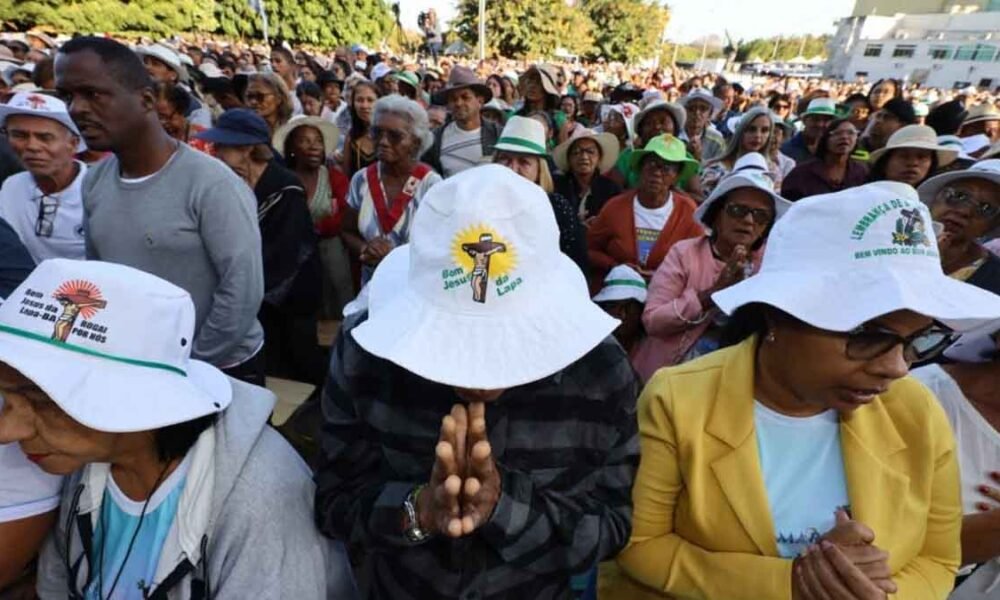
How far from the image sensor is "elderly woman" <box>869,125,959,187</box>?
3869 mm

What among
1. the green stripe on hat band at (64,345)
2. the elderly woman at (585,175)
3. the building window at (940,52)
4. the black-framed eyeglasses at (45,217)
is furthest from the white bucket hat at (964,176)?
the building window at (940,52)

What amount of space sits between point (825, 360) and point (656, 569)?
0.72m

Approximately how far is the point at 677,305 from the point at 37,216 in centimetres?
351

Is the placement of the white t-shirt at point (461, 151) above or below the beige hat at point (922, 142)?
below

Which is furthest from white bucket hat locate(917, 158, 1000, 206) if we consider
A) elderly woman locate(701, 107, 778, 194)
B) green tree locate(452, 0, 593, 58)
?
green tree locate(452, 0, 593, 58)

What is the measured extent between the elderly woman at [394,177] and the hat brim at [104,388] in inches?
88.7

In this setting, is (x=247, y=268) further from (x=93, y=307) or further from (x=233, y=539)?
(x=233, y=539)

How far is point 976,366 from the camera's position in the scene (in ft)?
5.18

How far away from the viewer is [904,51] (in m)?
51.9

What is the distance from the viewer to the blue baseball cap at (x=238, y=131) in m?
3.31

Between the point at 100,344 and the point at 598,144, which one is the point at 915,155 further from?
the point at 100,344

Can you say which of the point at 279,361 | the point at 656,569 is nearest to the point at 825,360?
the point at 656,569

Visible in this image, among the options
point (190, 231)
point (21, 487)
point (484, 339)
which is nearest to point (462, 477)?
point (484, 339)

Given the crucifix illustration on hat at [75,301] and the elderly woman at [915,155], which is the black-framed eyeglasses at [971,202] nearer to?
the elderly woman at [915,155]
